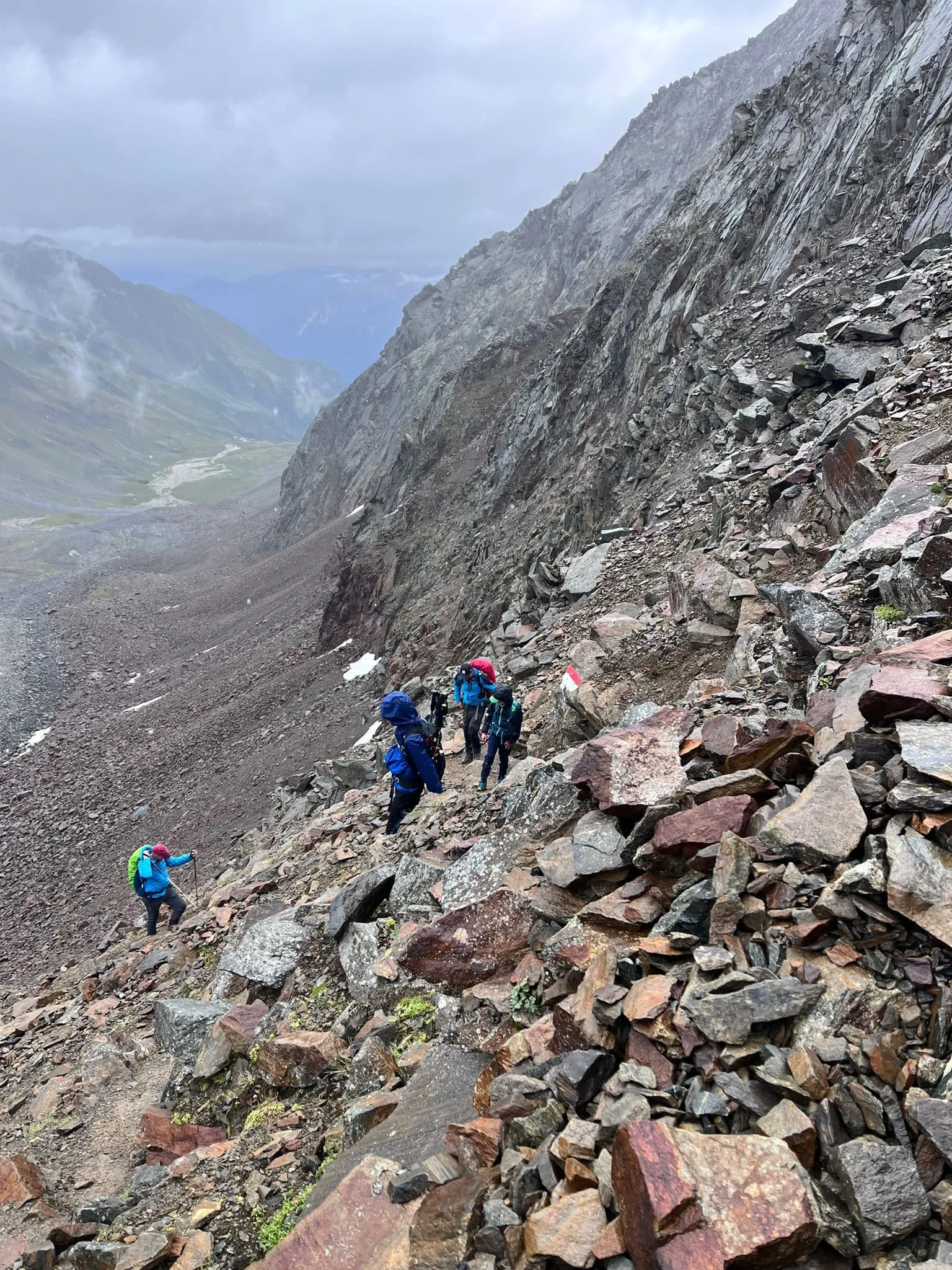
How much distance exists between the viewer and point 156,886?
13516 millimetres

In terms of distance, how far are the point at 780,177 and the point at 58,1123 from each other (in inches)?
1588

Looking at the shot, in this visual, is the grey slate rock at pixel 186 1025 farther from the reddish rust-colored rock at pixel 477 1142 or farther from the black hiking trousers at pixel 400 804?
the reddish rust-colored rock at pixel 477 1142

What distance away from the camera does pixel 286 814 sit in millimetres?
20391

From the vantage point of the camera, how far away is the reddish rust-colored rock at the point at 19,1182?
645 centimetres

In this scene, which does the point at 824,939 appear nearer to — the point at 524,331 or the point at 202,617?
the point at 524,331

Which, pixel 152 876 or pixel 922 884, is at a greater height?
pixel 922 884

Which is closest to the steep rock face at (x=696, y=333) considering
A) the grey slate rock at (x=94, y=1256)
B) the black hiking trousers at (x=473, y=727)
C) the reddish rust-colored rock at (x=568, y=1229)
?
the black hiking trousers at (x=473, y=727)

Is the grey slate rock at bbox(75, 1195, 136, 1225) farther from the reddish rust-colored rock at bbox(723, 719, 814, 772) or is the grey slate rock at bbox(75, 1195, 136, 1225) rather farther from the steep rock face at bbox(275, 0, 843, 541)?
the steep rock face at bbox(275, 0, 843, 541)

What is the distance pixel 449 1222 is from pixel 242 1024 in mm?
4599

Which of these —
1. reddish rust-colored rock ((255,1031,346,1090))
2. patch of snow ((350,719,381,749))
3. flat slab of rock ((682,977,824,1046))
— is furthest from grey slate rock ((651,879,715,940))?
patch of snow ((350,719,381,749))

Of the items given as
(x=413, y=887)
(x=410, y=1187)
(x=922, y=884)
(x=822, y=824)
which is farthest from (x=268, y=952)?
(x=922, y=884)

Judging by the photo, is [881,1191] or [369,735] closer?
[881,1191]

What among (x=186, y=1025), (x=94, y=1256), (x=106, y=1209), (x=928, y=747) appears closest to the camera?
(x=928, y=747)

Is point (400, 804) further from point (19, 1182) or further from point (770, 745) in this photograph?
point (770, 745)
